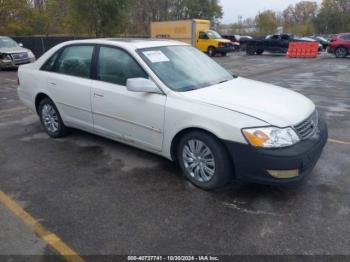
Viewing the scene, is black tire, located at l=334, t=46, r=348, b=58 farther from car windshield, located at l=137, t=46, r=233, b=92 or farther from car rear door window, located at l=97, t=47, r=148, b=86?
car rear door window, located at l=97, t=47, r=148, b=86

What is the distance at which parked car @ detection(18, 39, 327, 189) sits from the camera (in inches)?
129

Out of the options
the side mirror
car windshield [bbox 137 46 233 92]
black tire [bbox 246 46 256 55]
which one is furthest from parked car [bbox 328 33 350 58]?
the side mirror

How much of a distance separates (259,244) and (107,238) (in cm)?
129

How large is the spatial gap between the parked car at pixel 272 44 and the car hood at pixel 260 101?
2360 cm

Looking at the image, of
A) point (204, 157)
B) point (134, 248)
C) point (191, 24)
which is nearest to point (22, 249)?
point (134, 248)

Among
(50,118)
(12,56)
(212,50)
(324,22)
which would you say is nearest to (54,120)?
(50,118)

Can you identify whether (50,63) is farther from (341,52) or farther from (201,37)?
(341,52)

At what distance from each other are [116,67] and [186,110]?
1310mm

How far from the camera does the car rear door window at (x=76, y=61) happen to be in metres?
4.75

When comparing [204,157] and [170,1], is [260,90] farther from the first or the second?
→ [170,1]

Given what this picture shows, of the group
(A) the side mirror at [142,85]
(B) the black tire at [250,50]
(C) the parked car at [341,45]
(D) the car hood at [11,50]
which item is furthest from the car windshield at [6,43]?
(C) the parked car at [341,45]

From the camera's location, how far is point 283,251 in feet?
9.04

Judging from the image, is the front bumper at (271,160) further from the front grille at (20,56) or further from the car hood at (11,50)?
the car hood at (11,50)

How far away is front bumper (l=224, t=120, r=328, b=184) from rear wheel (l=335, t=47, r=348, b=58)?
22.0 metres
